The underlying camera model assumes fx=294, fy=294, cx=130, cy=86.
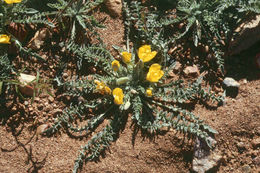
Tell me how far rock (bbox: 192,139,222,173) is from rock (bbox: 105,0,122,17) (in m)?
1.94

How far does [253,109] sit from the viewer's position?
354 centimetres

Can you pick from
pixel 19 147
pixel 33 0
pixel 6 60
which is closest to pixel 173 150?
pixel 19 147

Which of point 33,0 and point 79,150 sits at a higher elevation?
point 33,0

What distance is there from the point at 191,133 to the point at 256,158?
0.82 m

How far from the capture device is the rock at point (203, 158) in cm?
340

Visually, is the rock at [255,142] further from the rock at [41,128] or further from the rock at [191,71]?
the rock at [41,128]

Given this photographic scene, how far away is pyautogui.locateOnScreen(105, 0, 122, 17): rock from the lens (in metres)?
3.93

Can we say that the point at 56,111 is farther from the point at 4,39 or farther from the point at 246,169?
the point at 246,169

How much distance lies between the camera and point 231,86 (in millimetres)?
3676

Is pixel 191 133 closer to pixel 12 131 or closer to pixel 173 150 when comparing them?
pixel 173 150

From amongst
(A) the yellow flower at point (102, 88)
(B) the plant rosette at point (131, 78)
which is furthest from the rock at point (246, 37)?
(A) the yellow flower at point (102, 88)

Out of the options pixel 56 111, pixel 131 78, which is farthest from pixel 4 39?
pixel 131 78

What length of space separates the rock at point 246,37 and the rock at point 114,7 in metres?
1.52

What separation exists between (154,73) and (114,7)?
45.4 inches
